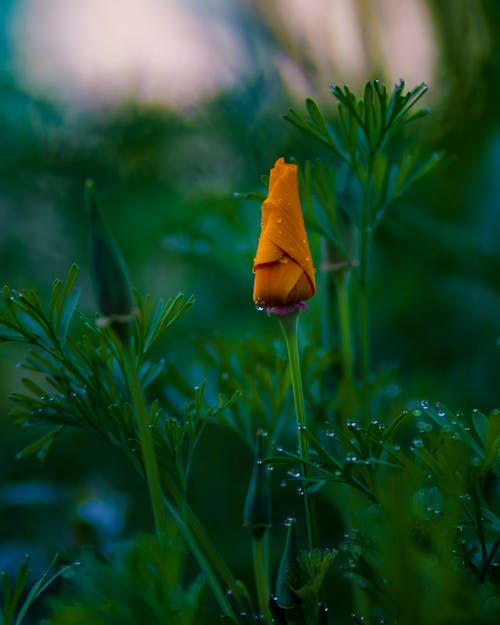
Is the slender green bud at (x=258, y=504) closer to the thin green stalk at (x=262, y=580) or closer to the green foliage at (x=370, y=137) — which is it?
the thin green stalk at (x=262, y=580)

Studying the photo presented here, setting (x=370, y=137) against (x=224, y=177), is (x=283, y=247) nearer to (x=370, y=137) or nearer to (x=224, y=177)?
(x=370, y=137)

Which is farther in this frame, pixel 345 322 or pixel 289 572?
pixel 345 322

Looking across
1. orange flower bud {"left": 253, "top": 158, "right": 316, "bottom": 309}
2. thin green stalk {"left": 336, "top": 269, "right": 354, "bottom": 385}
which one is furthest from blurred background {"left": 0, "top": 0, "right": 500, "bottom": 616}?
orange flower bud {"left": 253, "top": 158, "right": 316, "bottom": 309}

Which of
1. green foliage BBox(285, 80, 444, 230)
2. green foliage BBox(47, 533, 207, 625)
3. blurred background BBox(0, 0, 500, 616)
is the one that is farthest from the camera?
blurred background BBox(0, 0, 500, 616)

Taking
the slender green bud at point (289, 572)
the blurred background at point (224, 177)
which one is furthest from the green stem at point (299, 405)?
the blurred background at point (224, 177)

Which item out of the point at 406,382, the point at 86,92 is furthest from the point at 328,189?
the point at 86,92

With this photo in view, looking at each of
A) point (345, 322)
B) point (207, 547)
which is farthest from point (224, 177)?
point (207, 547)

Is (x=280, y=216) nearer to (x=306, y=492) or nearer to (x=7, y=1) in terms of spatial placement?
(x=306, y=492)

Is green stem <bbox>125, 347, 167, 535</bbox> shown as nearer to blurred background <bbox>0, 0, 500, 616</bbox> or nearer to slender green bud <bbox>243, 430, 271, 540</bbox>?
slender green bud <bbox>243, 430, 271, 540</bbox>
